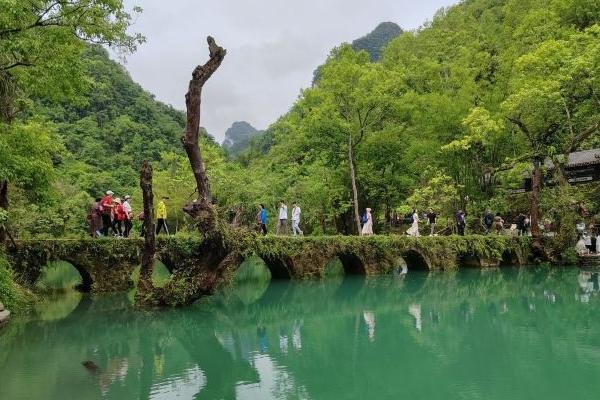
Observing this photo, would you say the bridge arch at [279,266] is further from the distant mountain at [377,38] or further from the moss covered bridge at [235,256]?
the distant mountain at [377,38]

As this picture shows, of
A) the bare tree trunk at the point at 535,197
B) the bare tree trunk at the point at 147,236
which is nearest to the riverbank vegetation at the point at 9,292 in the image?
the bare tree trunk at the point at 147,236

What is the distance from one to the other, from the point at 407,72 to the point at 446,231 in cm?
1182

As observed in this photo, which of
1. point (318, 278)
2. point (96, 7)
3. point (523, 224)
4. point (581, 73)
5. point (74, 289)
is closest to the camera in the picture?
point (96, 7)

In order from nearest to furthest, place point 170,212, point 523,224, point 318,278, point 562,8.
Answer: point 318,278, point 523,224, point 562,8, point 170,212

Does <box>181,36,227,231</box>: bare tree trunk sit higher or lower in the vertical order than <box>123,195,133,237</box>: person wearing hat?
higher

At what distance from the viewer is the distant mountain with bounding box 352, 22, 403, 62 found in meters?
86.6

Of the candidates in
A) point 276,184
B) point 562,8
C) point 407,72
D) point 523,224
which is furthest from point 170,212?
point 562,8

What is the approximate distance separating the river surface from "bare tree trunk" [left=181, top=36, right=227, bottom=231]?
113 inches

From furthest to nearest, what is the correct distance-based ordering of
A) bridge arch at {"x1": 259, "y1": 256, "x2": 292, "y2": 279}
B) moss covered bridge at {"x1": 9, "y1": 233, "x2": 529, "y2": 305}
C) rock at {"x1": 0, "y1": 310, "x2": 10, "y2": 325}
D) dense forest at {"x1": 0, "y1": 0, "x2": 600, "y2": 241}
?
dense forest at {"x1": 0, "y1": 0, "x2": 600, "y2": 241}, bridge arch at {"x1": 259, "y1": 256, "x2": 292, "y2": 279}, moss covered bridge at {"x1": 9, "y1": 233, "x2": 529, "y2": 305}, rock at {"x1": 0, "y1": 310, "x2": 10, "y2": 325}

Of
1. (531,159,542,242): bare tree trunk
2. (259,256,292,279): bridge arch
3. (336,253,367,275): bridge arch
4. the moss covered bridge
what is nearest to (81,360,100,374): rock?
the moss covered bridge

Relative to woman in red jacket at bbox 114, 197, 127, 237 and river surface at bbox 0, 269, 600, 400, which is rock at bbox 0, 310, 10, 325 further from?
woman in red jacket at bbox 114, 197, 127, 237

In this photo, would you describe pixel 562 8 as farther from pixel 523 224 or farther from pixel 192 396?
pixel 192 396

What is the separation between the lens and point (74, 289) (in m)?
→ 20.0

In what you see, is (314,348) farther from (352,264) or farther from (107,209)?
(352,264)
